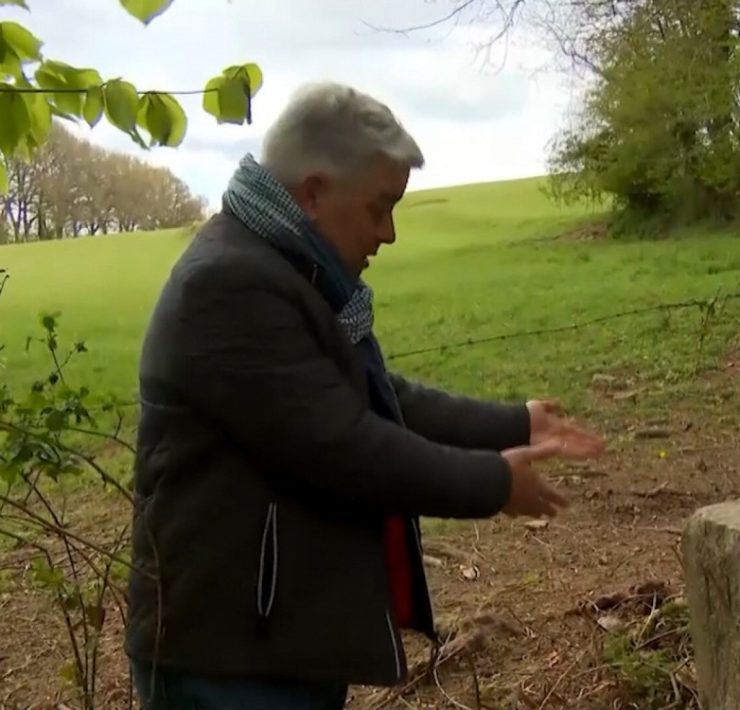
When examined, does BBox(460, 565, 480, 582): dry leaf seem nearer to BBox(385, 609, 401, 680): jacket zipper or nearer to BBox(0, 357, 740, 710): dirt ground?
BBox(0, 357, 740, 710): dirt ground

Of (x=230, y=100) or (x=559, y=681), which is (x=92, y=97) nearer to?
(x=230, y=100)

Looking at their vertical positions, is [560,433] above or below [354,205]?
below

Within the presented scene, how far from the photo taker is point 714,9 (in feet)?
32.8

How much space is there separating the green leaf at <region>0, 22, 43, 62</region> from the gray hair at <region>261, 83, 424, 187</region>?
0.46 meters

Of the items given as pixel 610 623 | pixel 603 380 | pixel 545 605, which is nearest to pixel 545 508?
pixel 610 623

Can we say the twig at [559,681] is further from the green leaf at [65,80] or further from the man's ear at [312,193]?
the green leaf at [65,80]

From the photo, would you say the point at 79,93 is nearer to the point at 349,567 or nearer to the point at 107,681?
the point at 349,567

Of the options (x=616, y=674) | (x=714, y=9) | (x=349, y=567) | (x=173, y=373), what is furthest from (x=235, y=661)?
(x=714, y=9)

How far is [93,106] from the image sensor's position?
6.43 ft

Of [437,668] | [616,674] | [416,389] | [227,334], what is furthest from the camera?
[437,668]

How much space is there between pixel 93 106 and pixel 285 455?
2.19 ft

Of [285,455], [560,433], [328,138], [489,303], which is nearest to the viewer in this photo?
[285,455]

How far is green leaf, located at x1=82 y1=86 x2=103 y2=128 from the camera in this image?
6.40ft

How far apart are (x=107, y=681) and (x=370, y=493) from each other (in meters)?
2.49
